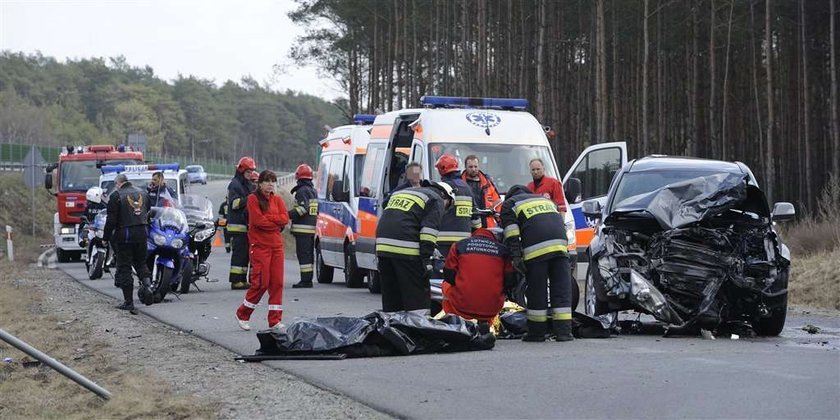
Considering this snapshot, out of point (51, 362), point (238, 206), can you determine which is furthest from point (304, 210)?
point (51, 362)

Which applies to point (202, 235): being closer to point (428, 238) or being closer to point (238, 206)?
point (238, 206)

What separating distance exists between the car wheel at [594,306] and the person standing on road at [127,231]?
597 cm

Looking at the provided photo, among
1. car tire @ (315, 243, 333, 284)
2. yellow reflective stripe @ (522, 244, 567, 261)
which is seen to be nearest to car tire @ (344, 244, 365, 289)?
car tire @ (315, 243, 333, 284)

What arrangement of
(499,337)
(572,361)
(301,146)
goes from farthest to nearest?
(301,146), (499,337), (572,361)

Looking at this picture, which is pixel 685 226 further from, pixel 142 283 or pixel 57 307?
pixel 57 307

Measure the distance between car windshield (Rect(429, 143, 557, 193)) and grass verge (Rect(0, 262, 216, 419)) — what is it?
5581 millimetres

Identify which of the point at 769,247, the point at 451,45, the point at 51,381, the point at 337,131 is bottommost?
the point at 51,381

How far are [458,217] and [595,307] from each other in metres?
1.70

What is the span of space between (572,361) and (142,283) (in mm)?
8578

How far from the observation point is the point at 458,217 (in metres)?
13.8

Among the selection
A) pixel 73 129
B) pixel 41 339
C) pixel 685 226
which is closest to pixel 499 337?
pixel 685 226

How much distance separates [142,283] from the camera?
17422mm

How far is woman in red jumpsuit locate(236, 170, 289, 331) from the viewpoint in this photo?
13.6 metres

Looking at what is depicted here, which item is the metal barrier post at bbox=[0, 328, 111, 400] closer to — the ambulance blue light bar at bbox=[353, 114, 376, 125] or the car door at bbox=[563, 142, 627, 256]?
the car door at bbox=[563, 142, 627, 256]
